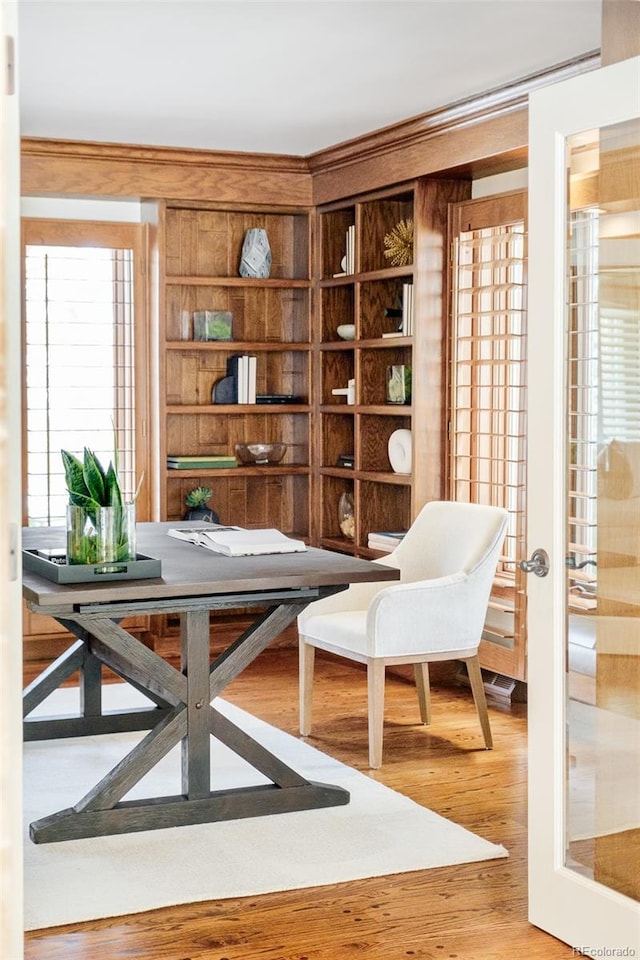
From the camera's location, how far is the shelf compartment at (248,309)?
6.67m

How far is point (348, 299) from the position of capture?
6.74m

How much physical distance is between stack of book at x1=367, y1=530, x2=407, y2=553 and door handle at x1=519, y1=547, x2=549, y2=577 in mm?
2837

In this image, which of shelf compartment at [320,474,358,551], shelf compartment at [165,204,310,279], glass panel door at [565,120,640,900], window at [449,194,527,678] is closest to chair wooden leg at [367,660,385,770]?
window at [449,194,527,678]

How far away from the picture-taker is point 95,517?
150 inches

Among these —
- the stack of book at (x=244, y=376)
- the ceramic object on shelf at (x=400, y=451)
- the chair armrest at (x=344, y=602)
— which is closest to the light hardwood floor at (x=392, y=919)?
the chair armrest at (x=344, y=602)

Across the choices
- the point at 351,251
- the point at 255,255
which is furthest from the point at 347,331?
the point at 255,255

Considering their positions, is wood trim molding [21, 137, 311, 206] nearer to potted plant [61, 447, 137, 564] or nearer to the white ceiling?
the white ceiling

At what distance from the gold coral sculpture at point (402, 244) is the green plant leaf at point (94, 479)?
2.60 m

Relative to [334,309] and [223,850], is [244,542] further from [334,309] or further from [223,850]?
[334,309]

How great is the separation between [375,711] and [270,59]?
241 cm

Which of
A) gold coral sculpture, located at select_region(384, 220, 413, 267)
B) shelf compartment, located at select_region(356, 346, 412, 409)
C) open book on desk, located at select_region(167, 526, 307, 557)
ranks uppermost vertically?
gold coral sculpture, located at select_region(384, 220, 413, 267)

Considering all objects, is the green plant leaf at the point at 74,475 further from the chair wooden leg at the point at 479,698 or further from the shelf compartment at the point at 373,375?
the shelf compartment at the point at 373,375

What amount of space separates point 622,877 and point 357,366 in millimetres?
3773

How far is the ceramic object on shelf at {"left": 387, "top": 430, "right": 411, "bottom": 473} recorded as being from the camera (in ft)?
19.4
